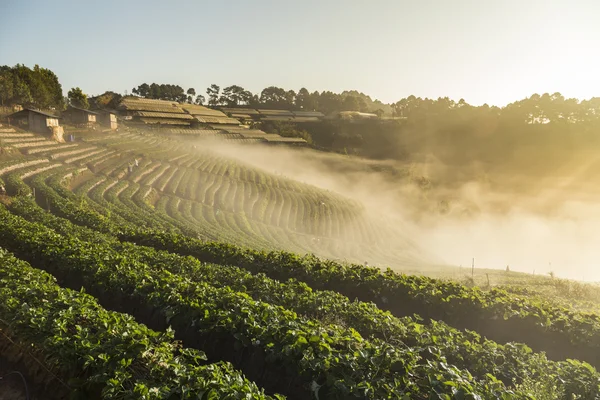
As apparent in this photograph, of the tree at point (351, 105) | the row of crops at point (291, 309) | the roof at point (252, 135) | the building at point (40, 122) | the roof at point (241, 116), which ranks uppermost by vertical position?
the tree at point (351, 105)

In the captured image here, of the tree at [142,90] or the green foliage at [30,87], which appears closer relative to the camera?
the green foliage at [30,87]

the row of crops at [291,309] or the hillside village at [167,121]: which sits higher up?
the hillside village at [167,121]

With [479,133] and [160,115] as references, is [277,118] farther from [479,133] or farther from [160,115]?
[479,133]

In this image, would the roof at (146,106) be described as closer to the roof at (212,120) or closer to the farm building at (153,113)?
the farm building at (153,113)

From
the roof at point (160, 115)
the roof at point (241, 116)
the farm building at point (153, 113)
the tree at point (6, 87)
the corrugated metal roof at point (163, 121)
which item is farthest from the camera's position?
the roof at point (241, 116)

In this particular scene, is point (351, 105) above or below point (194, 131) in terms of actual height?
above

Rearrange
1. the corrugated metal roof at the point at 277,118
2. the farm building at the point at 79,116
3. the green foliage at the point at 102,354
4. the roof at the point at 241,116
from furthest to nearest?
1. the corrugated metal roof at the point at 277,118
2. the roof at the point at 241,116
3. the farm building at the point at 79,116
4. the green foliage at the point at 102,354

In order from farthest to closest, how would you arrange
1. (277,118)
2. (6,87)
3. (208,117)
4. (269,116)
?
(269,116), (277,118), (208,117), (6,87)

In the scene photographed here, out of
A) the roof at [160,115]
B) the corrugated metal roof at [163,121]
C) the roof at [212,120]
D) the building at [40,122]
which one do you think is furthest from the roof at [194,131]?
the building at [40,122]

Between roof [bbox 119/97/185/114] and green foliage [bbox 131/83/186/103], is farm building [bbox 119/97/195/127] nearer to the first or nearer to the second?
roof [bbox 119/97/185/114]

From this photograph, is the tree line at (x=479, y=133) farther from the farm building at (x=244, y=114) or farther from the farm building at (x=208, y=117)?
the farm building at (x=208, y=117)

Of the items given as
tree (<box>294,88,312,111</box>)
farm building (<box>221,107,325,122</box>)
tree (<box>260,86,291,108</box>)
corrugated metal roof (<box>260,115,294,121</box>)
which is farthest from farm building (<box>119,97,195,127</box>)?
tree (<box>294,88,312,111</box>)

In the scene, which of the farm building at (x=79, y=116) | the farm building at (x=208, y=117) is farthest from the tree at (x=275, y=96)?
the farm building at (x=79, y=116)

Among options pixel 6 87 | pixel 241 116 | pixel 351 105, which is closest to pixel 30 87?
pixel 6 87
